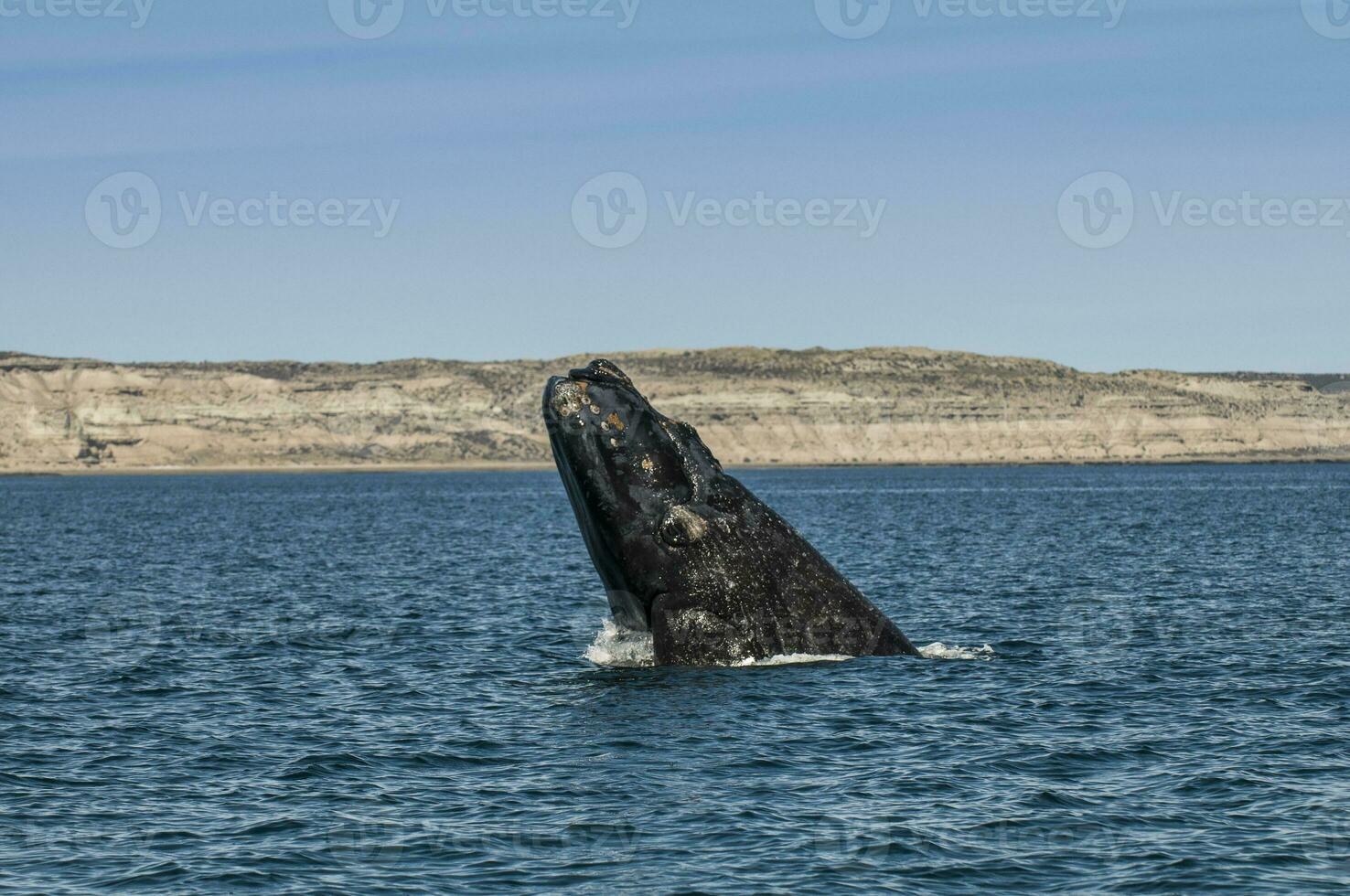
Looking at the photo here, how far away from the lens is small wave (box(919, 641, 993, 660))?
22.6m

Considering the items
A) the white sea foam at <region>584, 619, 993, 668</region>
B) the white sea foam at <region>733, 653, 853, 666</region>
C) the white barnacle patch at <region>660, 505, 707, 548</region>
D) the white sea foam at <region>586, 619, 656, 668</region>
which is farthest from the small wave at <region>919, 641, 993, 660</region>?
the white barnacle patch at <region>660, 505, 707, 548</region>

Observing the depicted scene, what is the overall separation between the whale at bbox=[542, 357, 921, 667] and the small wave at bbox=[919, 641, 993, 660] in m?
5.24

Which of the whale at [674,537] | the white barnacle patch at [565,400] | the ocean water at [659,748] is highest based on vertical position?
the white barnacle patch at [565,400]

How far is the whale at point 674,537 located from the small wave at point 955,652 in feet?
17.2

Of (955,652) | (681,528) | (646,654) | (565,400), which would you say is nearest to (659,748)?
(681,528)

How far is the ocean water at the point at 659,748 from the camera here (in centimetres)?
1259

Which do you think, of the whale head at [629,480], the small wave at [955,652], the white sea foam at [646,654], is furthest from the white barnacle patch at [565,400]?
the small wave at [955,652]

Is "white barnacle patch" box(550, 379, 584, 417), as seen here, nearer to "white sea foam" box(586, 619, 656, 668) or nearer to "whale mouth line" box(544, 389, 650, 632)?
"whale mouth line" box(544, 389, 650, 632)

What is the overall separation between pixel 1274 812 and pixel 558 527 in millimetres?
60414

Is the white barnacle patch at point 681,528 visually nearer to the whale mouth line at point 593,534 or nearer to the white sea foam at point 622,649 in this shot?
the whale mouth line at point 593,534

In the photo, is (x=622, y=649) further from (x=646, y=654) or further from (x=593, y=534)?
(x=593, y=534)

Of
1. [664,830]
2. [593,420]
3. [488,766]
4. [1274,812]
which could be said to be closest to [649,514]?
[593,420]

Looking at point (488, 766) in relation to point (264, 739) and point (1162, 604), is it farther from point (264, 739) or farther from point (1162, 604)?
point (1162, 604)

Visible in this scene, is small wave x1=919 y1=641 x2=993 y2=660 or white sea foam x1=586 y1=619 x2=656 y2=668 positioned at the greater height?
white sea foam x1=586 y1=619 x2=656 y2=668
